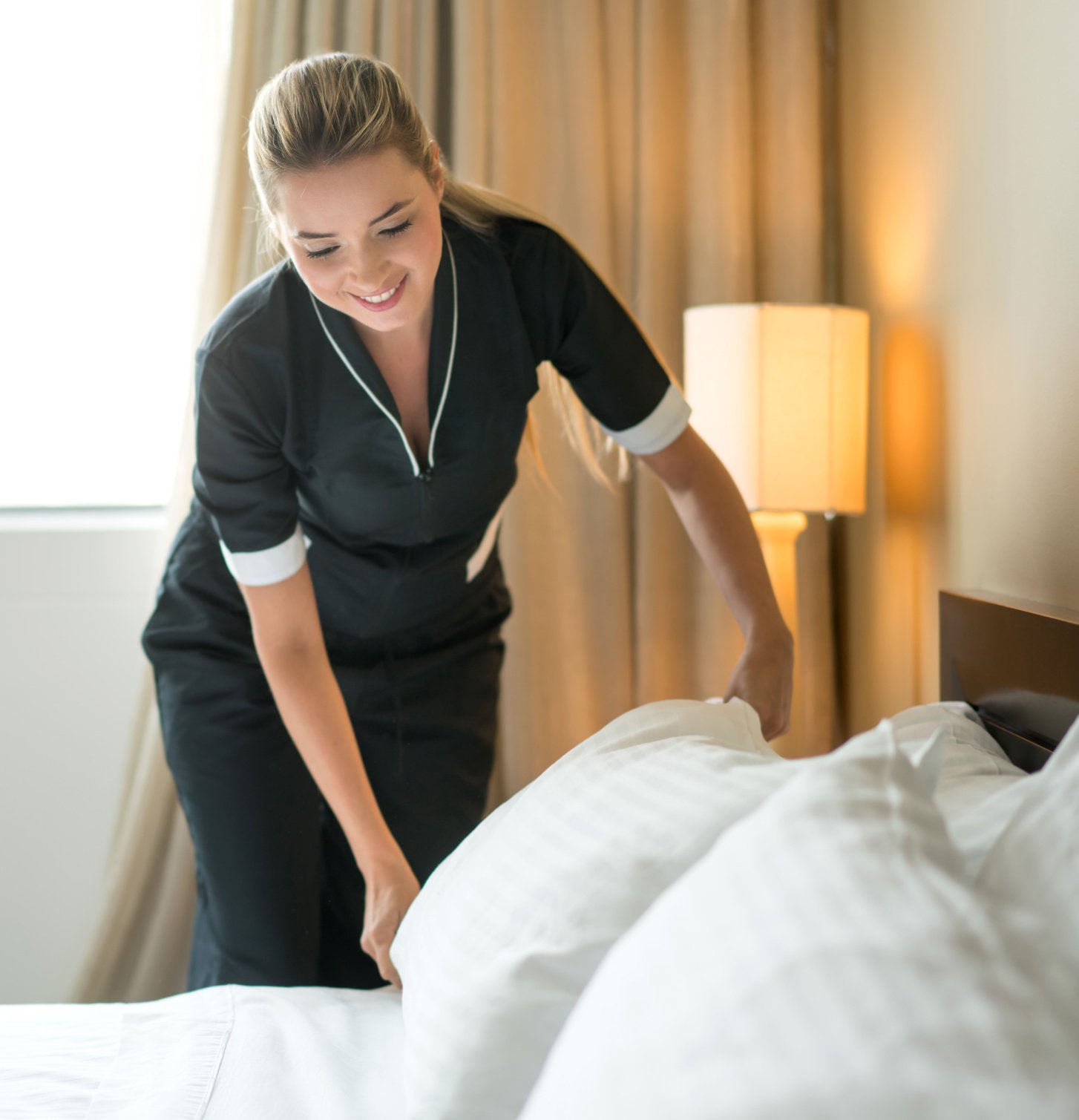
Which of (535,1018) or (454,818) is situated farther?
(454,818)

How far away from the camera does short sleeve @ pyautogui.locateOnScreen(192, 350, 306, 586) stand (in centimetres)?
121

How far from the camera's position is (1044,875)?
0.56 meters

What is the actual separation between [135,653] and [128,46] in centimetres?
119

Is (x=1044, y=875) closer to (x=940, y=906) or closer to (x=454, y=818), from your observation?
(x=940, y=906)

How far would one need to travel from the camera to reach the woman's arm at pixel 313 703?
1.18 m

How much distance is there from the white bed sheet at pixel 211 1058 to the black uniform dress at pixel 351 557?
0.38 m

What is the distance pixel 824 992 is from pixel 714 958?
0.06 m

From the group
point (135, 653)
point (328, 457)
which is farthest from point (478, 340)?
point (135, 653)

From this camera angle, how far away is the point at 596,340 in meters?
1.30

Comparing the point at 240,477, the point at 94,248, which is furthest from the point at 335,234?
the point at 94,248

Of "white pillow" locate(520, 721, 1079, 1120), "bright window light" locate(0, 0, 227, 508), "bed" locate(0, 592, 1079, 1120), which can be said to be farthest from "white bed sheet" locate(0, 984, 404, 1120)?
"bright window light" locate(0, 0, 227, 508)

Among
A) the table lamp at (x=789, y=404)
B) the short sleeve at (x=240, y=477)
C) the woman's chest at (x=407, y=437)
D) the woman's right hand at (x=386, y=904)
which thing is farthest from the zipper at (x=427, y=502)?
the table lamp at (x=789, y=404)

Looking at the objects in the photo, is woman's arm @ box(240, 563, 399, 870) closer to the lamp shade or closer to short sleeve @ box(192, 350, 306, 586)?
short sleeve @ box(192, 350, 306, 586)

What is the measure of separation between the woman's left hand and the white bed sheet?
0.47m
